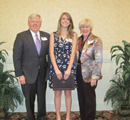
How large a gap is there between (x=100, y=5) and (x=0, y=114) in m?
2.67

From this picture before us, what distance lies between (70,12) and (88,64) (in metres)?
1.28

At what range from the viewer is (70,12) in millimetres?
2781

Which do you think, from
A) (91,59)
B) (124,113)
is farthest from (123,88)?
(91,59)

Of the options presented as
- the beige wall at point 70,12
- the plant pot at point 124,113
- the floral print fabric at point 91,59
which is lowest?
the plant pot at point 124,113

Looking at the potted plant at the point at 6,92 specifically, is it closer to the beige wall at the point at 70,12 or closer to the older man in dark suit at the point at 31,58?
the older man in dark suit at the point at 31,58

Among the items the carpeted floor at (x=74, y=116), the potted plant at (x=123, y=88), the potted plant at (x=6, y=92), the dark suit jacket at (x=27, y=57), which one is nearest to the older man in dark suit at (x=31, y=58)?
the dark suit jacket at (x=27, y=57)

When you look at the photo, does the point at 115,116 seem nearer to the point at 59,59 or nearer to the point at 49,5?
the point at 59,59

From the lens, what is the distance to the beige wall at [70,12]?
2729mm

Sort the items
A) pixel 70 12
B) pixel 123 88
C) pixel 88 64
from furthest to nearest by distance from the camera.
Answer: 1. pixel 70 12
2. pixel 123 88
3. pixel 88 64

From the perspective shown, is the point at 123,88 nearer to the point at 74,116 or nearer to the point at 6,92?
the point at 74,116

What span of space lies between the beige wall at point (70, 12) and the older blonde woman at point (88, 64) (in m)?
0.92

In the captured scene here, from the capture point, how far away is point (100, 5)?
279cm

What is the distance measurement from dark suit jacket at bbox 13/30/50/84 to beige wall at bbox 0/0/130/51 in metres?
0.87

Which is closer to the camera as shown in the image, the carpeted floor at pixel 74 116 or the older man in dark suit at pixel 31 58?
the older man in dark suit at pixel 31 58
